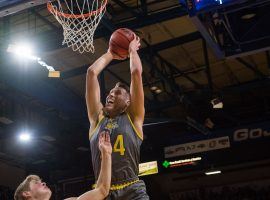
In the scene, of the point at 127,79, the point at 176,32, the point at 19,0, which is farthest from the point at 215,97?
the point at 19,0

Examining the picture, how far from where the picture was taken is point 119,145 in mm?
3186

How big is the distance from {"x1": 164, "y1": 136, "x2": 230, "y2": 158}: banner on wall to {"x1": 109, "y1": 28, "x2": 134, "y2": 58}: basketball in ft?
31.8

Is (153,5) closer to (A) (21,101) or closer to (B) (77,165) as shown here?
(A) (21,101)

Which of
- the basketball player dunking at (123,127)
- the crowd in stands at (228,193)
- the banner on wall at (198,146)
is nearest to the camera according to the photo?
the basketball player dunking at (123,127)

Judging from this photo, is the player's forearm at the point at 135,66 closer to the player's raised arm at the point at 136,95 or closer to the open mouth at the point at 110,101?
the player's raised arm at the point at 136,95

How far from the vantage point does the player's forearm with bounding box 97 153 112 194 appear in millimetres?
2928

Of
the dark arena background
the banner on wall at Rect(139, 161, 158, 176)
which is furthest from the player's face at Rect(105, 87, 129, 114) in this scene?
the banner on wall at Rect(139, 161, 158, 176)

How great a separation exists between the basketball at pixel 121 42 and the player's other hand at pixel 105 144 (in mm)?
875

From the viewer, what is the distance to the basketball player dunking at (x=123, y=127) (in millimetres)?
3145

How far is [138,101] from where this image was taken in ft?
10.9

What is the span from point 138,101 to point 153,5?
5973 mm

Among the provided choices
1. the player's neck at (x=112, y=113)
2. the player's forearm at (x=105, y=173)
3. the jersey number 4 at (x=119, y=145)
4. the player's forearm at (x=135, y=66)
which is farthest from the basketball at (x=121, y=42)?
the player's forearm at (x=105, y=173)

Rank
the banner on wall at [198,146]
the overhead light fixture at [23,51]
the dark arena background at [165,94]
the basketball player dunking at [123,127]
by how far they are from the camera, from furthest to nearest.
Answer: the banner on wall at [198,146] < the overhead light fixture at [23,51] < the dark arena background at [165,94] < the basketball player dunking at [123,127]

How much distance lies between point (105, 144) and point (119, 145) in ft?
0.82
